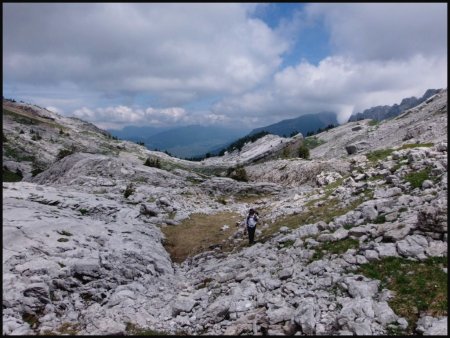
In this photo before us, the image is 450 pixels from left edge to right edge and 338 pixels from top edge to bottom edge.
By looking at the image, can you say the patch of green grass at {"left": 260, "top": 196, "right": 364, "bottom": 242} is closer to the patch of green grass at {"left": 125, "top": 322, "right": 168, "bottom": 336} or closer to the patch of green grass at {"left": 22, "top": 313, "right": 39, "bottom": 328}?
the patch of green grass at {"left": 125, "top": 322, "right": 168, "bottom": 336}

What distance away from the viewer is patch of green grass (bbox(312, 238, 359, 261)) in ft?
63.7

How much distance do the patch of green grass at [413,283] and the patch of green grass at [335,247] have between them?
192cm

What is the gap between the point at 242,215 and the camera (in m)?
39.8

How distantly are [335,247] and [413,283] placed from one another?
16.5 ft

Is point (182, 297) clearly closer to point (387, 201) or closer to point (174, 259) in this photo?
point (174, 259)

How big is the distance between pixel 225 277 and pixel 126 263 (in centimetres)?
654

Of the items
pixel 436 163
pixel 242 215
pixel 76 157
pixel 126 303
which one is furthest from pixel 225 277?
pixel 76 157

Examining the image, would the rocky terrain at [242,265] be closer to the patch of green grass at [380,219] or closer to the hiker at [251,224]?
the patch of green grass at [380,219]

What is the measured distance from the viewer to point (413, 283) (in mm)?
15266

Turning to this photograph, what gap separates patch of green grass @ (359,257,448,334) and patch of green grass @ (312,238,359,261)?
192cm

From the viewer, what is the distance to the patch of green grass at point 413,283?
547 inches

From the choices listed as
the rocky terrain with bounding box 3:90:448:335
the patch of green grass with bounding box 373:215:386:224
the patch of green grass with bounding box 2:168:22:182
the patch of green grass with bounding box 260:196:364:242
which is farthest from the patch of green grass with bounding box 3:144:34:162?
the patch of green grass with bounding box 373:215:386:224

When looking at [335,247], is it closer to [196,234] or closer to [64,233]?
[196,234]

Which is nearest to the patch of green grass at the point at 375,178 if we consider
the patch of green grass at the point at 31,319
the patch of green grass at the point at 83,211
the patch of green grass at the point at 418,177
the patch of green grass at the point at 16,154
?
the patch of green grass at the point at 418,177
